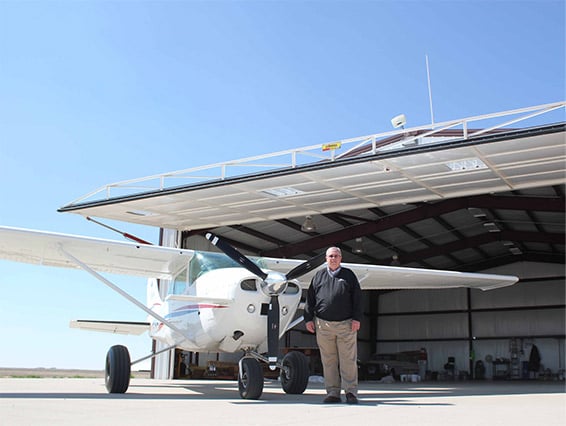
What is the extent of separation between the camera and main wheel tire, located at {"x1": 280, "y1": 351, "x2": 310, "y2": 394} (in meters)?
7.99

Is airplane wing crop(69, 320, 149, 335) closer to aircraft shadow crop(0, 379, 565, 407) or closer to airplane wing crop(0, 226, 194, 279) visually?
aircraft shadow crop(0, 379, 565, 407)

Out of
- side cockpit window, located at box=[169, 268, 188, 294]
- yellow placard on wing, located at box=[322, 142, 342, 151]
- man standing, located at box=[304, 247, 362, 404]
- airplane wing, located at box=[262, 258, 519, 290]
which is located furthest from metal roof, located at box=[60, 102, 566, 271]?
man standing, located at box=[304, 247, 362, 404]

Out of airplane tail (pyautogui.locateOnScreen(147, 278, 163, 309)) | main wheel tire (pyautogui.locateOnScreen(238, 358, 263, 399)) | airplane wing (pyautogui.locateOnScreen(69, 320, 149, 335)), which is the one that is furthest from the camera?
airplane wing (pyautogui.locateOnScreen(69, 320, 149, 335))

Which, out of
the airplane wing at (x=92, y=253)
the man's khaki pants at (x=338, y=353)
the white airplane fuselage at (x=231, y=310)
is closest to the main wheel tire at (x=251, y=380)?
the white airplane fuselage at (x=231, y=310)

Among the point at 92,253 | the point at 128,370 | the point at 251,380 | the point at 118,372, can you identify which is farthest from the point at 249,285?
the point at 92,253

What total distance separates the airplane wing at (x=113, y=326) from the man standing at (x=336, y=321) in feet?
22.6

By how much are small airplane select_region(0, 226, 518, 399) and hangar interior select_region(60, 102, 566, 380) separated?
2467mm

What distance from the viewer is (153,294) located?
12.0 m

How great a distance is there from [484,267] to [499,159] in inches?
866

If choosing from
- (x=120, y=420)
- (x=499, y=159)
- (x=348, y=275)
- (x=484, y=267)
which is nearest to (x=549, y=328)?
(x=484, y=267)

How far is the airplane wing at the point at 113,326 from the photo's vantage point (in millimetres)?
11672

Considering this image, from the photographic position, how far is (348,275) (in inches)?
234

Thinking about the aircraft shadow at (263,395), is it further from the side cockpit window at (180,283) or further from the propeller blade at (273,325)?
the side cockpit window at (180,283)

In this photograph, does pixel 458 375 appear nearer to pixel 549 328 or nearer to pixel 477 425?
pixel 549 328
